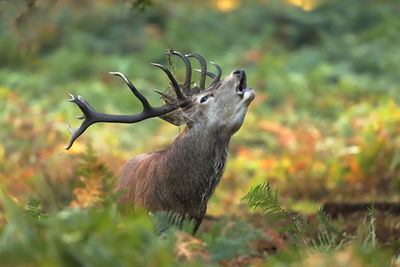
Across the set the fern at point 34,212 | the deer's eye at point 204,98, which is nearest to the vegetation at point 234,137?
Answer: the fern at point 34,212

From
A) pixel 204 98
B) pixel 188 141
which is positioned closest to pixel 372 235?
pixel 188 141

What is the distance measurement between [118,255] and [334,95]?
12393 mm

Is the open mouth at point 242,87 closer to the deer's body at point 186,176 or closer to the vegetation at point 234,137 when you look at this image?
the deer's body at point 186,176

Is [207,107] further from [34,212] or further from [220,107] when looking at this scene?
[34,212]

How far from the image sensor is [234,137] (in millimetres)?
13500

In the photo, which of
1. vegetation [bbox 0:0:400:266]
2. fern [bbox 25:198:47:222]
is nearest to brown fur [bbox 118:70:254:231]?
vegetation [bbox 0:0:400:266]

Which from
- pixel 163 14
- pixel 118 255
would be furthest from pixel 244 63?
pixel 118 255

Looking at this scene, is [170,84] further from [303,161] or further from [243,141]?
[243,141]

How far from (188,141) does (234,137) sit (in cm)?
759

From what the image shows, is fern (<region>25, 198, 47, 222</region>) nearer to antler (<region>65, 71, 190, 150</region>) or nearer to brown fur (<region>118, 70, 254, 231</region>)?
antler (<region>65, 71, 190, 150</region>)

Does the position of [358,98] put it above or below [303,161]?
above

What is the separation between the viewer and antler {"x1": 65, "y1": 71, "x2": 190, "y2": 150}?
18.7 feet

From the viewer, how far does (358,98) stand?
49.2ft

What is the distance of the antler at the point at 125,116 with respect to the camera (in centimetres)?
571
